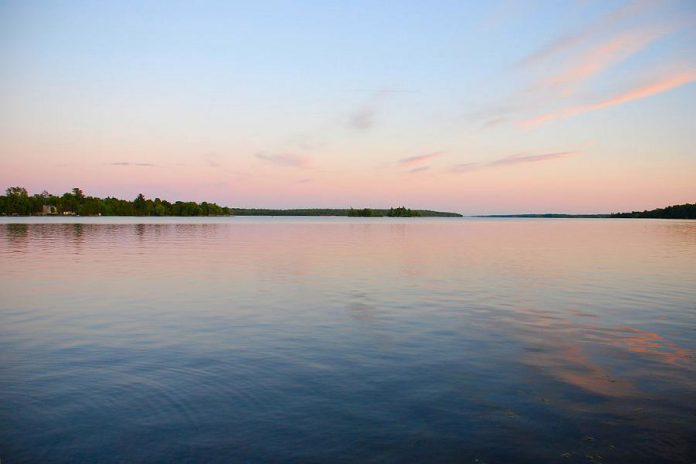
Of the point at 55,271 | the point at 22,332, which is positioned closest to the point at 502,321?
the point at 22,332

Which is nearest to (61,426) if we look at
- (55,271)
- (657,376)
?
(657,376)

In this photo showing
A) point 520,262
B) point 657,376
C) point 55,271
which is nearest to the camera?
point 657,376

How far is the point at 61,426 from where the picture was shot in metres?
9.95

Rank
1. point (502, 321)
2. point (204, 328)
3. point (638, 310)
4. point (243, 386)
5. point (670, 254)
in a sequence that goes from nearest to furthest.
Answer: point (243, 386), point (204, 328), point (502, 321), point (638, 310), point (670, 254)

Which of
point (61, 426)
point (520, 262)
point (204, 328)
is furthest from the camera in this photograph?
point (520, 262)

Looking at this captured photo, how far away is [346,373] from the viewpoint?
1355cm

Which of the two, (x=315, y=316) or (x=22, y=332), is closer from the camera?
(x=22, y=332)

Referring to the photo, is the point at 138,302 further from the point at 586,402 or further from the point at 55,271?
the point at 586,402

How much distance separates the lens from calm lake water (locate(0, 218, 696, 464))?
9.35 m

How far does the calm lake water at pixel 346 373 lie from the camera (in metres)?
9.35

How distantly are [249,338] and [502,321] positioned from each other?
10927 millimetres

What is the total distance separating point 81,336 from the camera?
17688mm

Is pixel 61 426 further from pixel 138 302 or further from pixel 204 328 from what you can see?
pixel 138 302

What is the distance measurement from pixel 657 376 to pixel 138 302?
22480 millimetres
